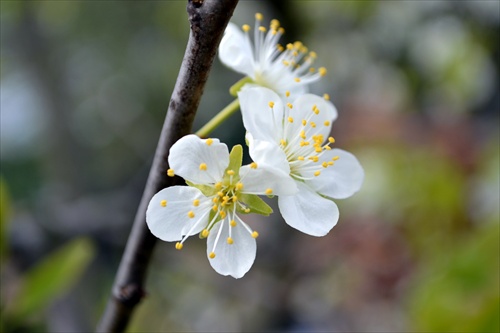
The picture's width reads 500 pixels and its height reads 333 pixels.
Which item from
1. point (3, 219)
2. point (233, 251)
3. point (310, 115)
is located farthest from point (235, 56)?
point (3, 219)

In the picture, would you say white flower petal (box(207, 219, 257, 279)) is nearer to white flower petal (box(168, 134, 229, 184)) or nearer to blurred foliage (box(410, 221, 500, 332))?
white flower petal (box(168, 134, 229, 184))

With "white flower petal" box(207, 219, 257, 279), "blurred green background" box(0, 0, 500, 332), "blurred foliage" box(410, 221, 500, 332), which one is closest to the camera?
"white flower petal" box(207, 219, 257, 279)

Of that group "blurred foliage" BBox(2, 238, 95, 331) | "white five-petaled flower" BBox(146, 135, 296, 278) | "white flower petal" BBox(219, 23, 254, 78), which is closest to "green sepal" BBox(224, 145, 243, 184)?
"white five-petaled flower" BBox(146, 135, 296, 278)

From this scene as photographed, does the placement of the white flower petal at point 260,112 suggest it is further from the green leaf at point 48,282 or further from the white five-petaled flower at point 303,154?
the green leaf at point 48,282

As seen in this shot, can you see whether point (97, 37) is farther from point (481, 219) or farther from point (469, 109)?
point (481, 219)

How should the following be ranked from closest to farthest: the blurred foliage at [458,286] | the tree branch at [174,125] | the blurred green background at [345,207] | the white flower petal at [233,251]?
the tree branch at [174,125]
the white flower petal at [233,251]
the blurred foliage at [458,286]
the blurred green background at [345,207]

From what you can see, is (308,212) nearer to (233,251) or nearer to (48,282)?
(233,251)

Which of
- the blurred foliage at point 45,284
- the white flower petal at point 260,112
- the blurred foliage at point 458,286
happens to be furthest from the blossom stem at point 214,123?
the blurred foliage at point 458,286

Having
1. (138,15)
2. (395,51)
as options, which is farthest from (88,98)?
(395,51)
